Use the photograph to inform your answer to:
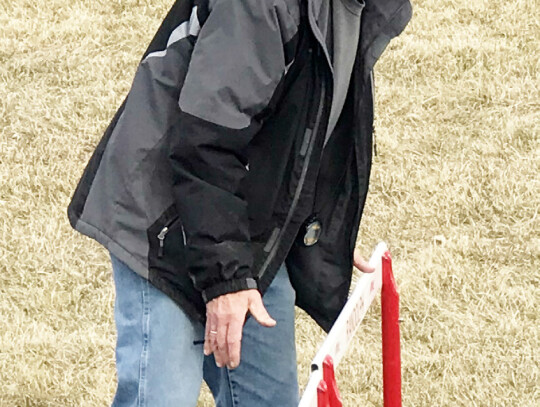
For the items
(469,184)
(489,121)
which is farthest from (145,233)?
(489,121)

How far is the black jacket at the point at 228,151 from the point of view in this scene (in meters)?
1.87

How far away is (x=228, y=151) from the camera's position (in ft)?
6.27

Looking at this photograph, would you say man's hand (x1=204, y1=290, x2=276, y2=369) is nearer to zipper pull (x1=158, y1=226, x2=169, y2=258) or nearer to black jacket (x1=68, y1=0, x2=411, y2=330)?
black jacket (x1=68, y1=0, x2=411, y2=330)

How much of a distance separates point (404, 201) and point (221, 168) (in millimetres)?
2693

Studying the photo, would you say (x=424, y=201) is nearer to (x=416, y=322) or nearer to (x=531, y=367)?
(x=416, y=322)

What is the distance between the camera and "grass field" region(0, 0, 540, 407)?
11.3ft

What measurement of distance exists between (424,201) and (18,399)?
6.42 ft

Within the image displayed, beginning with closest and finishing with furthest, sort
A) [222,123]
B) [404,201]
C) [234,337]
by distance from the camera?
1. [222,123]
2. [234,337]
3. [404,201]

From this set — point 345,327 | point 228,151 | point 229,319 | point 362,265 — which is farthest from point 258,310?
point 362,265

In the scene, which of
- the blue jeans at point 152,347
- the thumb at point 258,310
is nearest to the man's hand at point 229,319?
the thumb at point 258,310

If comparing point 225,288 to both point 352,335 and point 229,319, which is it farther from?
point 352,335

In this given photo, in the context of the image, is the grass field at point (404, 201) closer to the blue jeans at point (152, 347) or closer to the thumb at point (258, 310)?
the blue jeans at point (152, 347)

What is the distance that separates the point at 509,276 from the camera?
156 inches

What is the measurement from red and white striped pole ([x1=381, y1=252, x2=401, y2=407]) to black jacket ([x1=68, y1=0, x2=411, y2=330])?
180 millimetres
